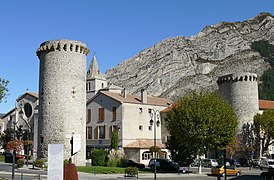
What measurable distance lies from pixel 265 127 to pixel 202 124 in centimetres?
2280

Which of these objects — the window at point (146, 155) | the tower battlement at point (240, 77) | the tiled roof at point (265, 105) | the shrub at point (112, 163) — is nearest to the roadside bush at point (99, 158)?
the shrub at point (112, 163)

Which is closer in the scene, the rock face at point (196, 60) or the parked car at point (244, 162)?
the parked car at point (244, 162)

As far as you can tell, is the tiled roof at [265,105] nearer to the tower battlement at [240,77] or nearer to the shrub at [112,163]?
the tower battlement at [240,77]

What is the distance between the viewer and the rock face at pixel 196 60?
5157 inches

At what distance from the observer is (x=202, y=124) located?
3366 cm

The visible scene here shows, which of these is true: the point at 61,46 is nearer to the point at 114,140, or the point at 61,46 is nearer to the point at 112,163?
the point at 112,163

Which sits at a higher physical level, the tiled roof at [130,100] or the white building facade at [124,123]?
the tiled roof at [130,100]

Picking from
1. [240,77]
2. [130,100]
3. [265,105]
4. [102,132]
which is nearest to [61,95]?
[130,100]

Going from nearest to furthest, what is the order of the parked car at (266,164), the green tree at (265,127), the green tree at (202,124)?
the green tree at (202,124) → the parked car at (266,164) → the green tree at (265,127)

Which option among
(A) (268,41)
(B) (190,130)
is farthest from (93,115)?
(A) (268,41)

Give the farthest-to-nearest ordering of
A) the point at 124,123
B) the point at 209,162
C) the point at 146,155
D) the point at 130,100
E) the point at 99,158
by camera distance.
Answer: the point at 130,100, the point at 124,123, the point at 146,155, the point at 209,162, the point at 99,158

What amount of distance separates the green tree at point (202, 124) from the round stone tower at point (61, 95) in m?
10.0

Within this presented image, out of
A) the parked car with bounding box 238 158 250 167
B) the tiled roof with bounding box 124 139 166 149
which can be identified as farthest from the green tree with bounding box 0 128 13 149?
the parked car with bounding box 238 158 250 167

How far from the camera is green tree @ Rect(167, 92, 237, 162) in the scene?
33750 millimetres
